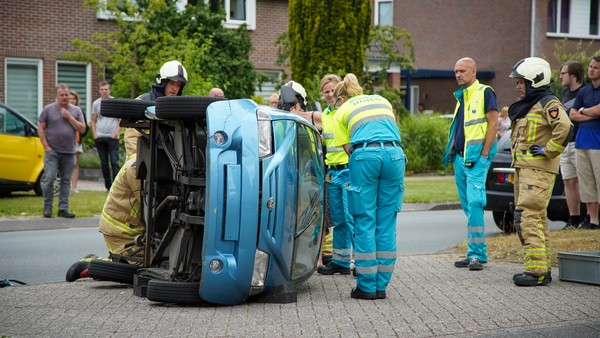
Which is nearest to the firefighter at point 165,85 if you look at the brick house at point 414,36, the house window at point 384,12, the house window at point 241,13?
the brick house at point 414,36

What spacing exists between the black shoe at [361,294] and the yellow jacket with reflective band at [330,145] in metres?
1.78

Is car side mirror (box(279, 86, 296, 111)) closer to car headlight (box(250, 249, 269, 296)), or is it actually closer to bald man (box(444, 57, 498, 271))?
car headlight (box(250, 249, 269, 296))

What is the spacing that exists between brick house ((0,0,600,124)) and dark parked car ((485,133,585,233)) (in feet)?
47.9

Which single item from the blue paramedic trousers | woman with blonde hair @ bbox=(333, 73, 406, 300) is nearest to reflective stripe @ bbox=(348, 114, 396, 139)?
woman with blonde hair @ bbox=(333, 73, 406, 300)

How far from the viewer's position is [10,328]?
6246 mm

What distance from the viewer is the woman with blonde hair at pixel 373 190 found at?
7.55 metres

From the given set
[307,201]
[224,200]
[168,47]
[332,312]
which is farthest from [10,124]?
[332,312]

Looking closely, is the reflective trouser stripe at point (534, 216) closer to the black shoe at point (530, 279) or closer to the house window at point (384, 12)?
the black shoe at point (530, 279)

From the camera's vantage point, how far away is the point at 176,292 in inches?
270

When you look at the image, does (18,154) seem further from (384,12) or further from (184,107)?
(384,12)

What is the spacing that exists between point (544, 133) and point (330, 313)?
293 cm

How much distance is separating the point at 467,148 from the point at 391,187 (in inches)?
81.0

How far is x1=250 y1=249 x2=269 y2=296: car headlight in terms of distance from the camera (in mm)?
6859

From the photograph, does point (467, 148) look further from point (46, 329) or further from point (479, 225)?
point (46, 329)
